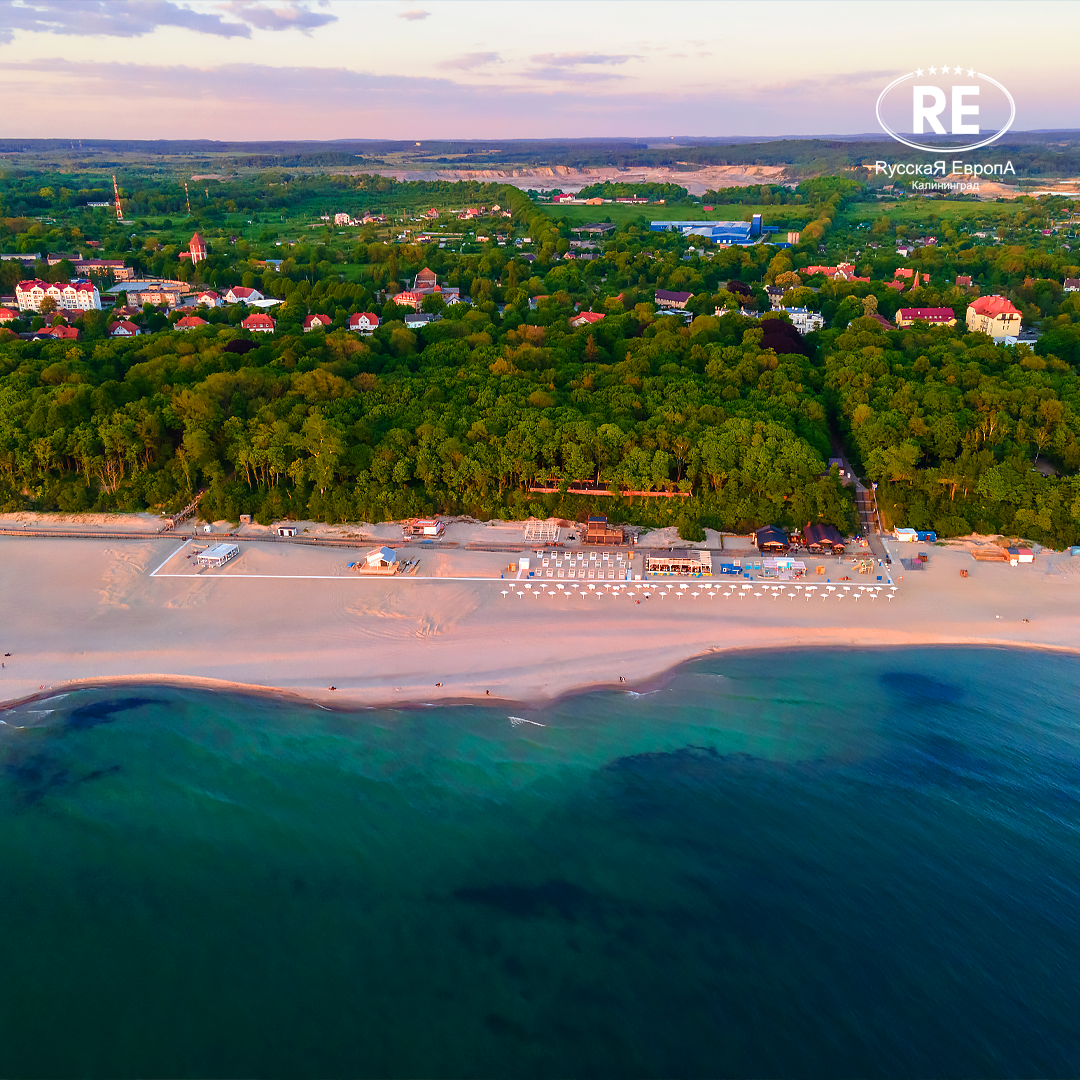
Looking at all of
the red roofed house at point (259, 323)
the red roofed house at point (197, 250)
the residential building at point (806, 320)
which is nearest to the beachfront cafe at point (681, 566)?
the residential building at point (806, 320)

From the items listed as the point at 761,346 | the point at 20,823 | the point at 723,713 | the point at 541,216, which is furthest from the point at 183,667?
the point at 541,216

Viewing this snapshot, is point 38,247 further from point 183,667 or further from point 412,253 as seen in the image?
point 183,667

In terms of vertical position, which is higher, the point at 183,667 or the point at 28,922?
the point at 183,667

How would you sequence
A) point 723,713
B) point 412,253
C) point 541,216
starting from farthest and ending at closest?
point 541,216
point 412,253
point 723,713

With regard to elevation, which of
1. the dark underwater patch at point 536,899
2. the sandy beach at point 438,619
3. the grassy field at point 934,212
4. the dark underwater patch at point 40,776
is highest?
the grassy field at point 934,212

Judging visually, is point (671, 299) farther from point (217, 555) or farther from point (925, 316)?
point (217, 555)

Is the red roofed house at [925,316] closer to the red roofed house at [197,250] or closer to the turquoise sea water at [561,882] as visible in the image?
the turquoise sea water at [561,882]
